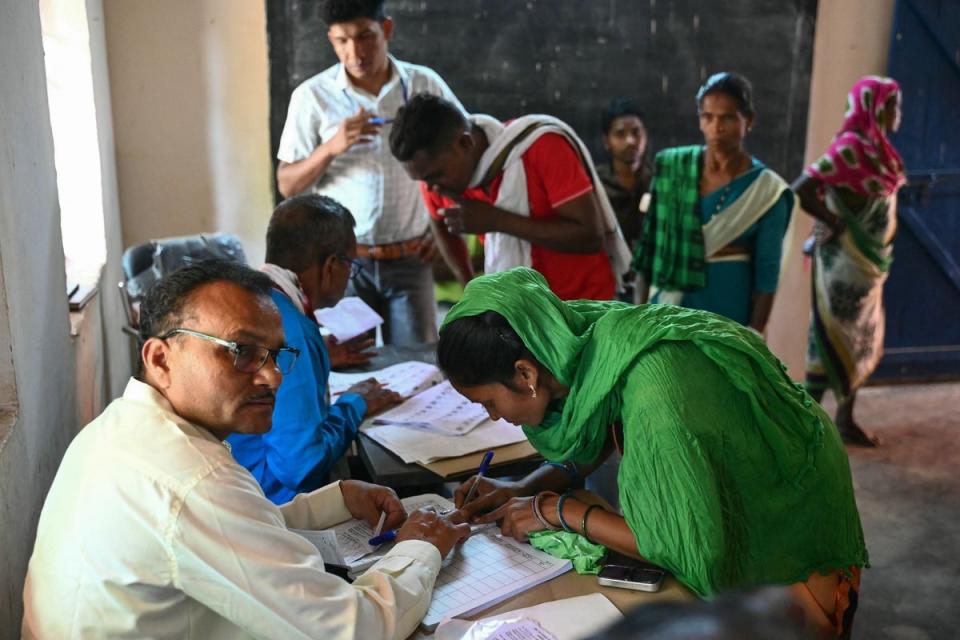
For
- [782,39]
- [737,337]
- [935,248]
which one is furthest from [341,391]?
[935,248]

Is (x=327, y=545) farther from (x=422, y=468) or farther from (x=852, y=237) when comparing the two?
(x=852, y=237)

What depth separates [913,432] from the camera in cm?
476

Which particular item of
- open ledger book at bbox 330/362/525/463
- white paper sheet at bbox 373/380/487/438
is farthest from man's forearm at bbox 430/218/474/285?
white paper sheet at bbox 373/380/487/438

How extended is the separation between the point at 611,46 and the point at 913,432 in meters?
2.52

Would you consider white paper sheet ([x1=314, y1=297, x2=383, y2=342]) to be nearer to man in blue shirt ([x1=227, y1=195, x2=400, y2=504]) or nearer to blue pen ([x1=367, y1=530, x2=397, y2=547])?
man in blue shirt ([x1=227, y1=195, x2=400, y2=504])

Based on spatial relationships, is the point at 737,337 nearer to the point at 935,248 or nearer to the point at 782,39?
the point at 782,39

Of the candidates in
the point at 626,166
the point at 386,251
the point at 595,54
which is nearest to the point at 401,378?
the point at 386,251

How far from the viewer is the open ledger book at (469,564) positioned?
1.48m

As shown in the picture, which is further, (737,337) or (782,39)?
(782,39)

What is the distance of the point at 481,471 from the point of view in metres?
1.91

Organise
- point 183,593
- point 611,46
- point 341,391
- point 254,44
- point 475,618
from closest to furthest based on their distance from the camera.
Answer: point 183,593, point 475,618, point 341,391, point 254,44, point 611,46

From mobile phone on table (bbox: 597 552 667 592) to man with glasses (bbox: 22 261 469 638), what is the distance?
0.32m

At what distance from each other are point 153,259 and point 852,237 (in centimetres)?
309

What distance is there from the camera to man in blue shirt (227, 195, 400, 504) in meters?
1.94
